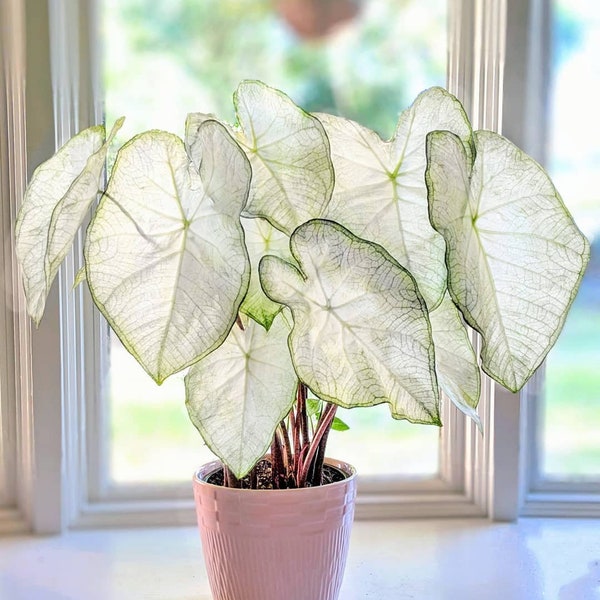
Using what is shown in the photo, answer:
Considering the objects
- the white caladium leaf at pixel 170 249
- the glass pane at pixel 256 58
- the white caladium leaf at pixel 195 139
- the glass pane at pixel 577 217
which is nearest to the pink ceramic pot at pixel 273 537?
the white caladium leaf at pixel 170 249

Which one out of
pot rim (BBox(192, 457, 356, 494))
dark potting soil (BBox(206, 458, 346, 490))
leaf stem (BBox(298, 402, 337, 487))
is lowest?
dark potting soil (BBox(206, 458, 346, 490))

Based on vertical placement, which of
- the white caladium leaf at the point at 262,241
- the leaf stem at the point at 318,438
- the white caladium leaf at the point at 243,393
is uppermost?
the white caladium leaf at the point at 262,241

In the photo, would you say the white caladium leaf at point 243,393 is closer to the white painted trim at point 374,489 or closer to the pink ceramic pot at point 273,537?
the pink ceramic pot at point 273,537

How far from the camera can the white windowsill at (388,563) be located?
1.12 metres

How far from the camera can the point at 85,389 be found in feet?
4.45

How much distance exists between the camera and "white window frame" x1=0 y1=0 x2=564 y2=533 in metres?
1.24

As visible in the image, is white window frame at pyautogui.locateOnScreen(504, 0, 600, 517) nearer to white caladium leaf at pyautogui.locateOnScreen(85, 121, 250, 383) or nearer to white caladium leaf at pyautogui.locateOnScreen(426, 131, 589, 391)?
white caladium leaf at pyautogui.locateOnScreen(426, 131, 589, 391)

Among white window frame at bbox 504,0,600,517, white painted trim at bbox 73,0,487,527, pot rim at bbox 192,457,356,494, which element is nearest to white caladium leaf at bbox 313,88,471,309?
pot rim at bbox 192,457,356,494

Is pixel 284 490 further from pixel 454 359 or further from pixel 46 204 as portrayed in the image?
pixel 46 204

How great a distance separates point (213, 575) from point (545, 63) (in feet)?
3.31

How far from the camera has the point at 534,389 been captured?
54.5 inches

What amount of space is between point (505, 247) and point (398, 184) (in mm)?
143

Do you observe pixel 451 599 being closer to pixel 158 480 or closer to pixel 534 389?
pixel 534 389

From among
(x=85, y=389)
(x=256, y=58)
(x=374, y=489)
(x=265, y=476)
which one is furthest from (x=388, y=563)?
(x=256, y=58)
